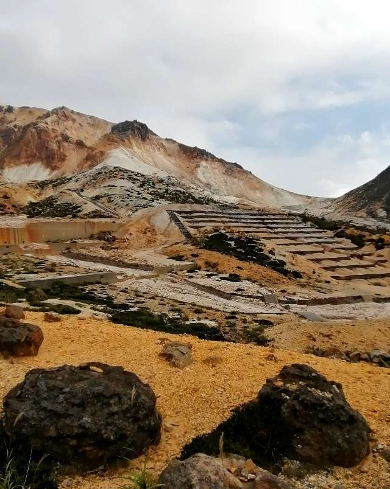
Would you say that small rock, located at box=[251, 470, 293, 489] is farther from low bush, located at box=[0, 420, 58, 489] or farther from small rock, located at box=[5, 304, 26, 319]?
small rock, located at box=[5, 304, 26, 319]

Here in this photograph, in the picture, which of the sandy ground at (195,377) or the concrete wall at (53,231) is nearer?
the sandy ground at (195,377)

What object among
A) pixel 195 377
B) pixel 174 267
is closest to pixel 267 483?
pixel 195 377

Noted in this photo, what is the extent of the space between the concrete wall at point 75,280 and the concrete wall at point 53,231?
20676 mm

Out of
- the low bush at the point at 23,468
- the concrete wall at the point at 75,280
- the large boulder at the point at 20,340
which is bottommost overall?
the concrete wall at the point at 75,280

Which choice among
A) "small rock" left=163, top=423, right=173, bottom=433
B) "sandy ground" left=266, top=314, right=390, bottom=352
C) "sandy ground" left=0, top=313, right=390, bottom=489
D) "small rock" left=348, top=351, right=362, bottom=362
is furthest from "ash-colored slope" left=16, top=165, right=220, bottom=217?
"small rock" left=163, top=423, right=173, bottom=433

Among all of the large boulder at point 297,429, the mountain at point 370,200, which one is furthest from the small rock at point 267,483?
the mountain at point 370,200

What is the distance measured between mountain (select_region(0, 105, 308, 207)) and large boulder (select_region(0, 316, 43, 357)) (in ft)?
274

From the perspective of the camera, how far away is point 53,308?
13648mm

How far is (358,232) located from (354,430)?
49.9 meters

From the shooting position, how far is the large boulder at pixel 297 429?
5273 millimetres

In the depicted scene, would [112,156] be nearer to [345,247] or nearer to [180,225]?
[180,225]

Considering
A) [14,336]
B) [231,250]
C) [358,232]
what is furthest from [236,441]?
[358,232]

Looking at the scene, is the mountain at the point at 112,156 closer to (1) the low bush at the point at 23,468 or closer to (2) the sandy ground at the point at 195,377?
(2) the sandy ground at the point at 195,377

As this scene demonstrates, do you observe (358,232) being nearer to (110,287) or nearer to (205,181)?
(110,287)
